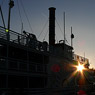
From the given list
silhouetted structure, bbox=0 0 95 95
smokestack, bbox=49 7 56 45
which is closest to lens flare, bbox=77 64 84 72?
silhouetted structure, bbox=0 0 95 95

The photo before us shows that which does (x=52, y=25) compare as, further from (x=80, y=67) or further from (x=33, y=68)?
(x=33, y=68)

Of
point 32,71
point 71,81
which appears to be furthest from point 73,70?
point 32,71

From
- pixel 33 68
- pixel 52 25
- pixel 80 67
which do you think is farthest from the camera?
pixel 52 25

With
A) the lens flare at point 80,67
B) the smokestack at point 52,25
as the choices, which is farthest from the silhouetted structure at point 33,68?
the smokestack at point 52,25

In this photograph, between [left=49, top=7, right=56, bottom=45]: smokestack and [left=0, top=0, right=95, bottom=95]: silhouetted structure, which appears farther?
[left=49, top=7, right=56, bottom=45]: smokestack

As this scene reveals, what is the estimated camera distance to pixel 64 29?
38500mm

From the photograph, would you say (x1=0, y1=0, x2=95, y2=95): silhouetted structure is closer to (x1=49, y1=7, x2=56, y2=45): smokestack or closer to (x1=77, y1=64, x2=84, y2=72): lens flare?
(x1=77, y1=64, x2=84, y2=72): lens flare

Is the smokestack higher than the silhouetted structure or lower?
higher

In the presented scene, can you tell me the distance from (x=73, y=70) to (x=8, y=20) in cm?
1434

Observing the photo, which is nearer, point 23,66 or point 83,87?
point 23,66

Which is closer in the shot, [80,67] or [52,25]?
[80,67]

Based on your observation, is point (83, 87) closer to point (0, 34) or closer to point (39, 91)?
point (39, 91)

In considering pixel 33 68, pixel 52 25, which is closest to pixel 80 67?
pixel 52 25

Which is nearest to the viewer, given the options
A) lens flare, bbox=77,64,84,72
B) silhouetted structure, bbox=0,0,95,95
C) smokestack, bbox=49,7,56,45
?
silhouetted structure, bbox=0,0,95,95
